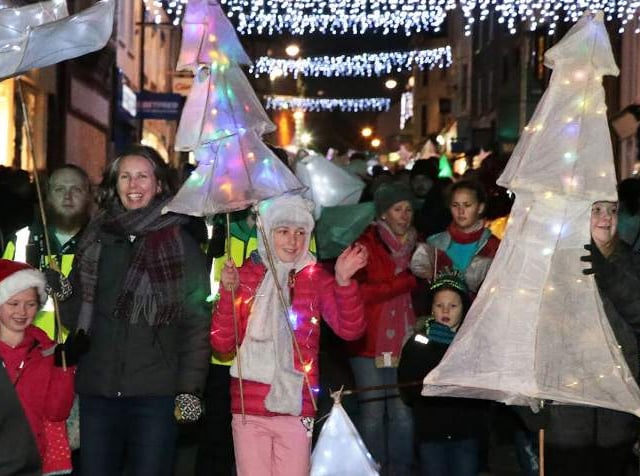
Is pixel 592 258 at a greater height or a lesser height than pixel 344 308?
greater

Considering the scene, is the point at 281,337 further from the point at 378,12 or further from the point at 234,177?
the point at 378,12

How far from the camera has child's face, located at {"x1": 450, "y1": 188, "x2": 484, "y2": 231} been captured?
28.4 ft

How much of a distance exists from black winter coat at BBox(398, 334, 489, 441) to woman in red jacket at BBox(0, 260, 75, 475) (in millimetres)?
2284

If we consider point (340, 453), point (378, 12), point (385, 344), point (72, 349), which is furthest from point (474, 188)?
point (378, 12)

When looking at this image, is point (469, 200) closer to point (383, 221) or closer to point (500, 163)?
point (383, 221)

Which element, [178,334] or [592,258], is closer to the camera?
[592,258]

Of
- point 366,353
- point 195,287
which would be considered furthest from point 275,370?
point 366,353

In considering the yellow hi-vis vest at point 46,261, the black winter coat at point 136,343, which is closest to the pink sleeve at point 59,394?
the black winter coat at point 136,343

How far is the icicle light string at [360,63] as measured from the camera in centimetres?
2898

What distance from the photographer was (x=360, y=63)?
3272 cm

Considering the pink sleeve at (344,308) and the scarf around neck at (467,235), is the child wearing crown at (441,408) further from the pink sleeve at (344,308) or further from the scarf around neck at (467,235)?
the pink sleeve at (344,308)

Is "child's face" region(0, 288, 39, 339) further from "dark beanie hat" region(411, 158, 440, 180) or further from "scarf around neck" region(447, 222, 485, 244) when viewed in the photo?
"dark beanie hat" region(411, 158, 440, 180)

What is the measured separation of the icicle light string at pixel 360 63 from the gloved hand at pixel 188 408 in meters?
22.0

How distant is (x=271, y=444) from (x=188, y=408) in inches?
20.2
